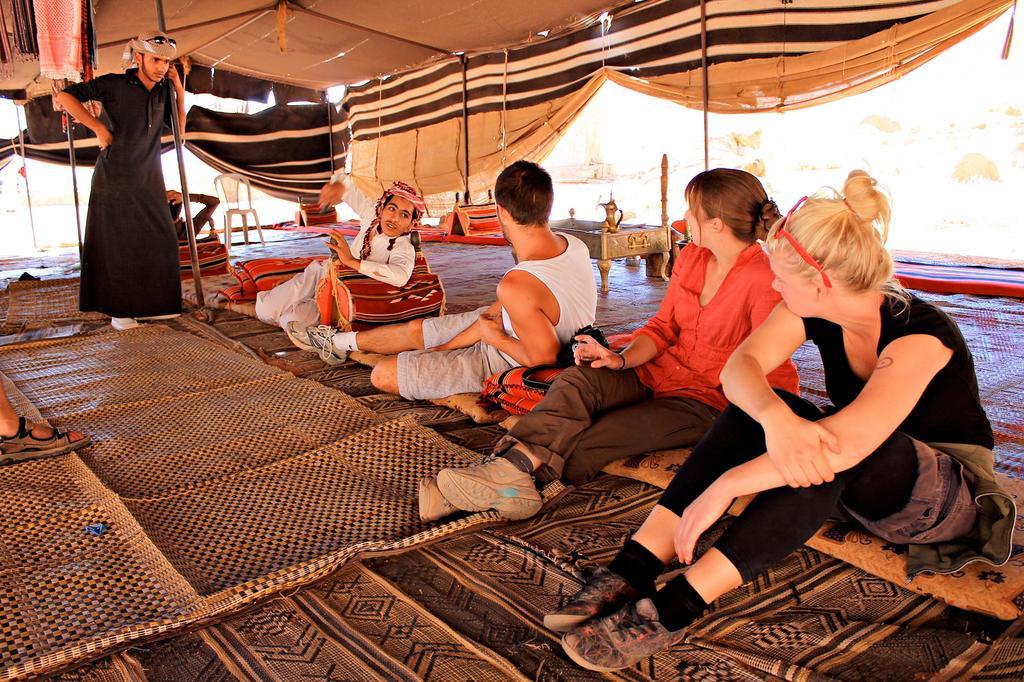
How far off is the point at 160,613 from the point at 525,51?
7.05 m

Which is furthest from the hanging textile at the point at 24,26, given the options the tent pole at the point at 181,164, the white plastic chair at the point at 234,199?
the white plastic chair at the point at 234,199

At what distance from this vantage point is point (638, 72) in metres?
6.51

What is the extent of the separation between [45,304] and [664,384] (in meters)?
4.37

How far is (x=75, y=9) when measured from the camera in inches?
148

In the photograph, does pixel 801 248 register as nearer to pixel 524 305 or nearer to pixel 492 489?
pixel 492 489

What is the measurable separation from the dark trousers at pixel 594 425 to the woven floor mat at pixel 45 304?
3.47 metres

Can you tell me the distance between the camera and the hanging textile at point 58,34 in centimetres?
372

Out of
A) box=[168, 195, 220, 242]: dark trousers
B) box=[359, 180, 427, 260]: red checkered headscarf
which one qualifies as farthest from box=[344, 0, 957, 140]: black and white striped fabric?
box=[168, 195, 220, 242]: dark trousers

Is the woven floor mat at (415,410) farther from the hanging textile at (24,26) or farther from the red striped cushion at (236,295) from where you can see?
the hanging textile at (24,26)

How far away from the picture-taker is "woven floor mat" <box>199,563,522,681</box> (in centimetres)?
130

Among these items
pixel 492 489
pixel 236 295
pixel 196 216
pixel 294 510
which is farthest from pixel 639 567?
pixel 196 216

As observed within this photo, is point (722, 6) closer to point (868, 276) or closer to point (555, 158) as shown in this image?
point (868, 276)

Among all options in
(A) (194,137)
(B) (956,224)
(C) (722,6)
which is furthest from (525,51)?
(B) (956,224)

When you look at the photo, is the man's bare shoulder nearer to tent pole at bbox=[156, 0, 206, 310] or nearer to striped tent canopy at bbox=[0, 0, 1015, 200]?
tent pole at bbox=[156, 0, 206, 310]
